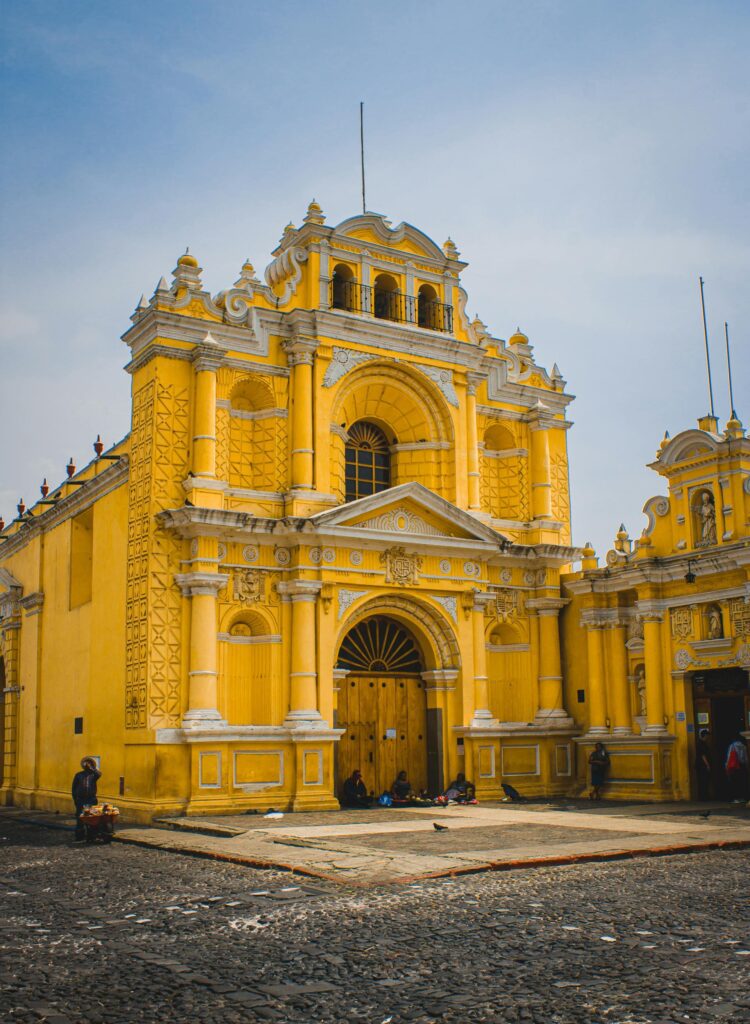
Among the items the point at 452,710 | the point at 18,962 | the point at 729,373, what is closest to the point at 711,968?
the point at 18,962

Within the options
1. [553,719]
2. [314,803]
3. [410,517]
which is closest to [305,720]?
[314,803]

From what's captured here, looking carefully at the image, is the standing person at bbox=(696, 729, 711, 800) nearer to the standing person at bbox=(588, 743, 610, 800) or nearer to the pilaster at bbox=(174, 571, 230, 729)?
the standing person at bbox=(588, 743, 610, 800)

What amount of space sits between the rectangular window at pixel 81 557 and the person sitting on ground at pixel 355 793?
807cm

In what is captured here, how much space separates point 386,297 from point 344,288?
1.25 meters

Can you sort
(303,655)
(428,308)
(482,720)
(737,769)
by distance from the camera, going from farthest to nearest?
(428,308)
(482,720)
(303,655)
(737,769)

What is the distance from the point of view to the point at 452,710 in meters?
23.8

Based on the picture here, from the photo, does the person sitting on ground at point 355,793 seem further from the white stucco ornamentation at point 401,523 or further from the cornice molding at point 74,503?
the cornice molding at point 74,503

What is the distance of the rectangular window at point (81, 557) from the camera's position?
26.2 m

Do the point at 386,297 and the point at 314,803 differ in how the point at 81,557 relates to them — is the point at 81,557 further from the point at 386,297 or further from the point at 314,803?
the point at 386,297

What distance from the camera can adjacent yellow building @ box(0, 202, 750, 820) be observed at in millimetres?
21359

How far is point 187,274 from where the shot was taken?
22.8m

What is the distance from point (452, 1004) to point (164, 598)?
15086 mm

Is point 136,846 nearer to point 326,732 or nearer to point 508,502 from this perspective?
point 326,732

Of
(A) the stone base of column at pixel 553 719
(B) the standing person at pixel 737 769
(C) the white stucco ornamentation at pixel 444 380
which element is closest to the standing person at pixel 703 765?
(B) the standing person at pixel 737 769
